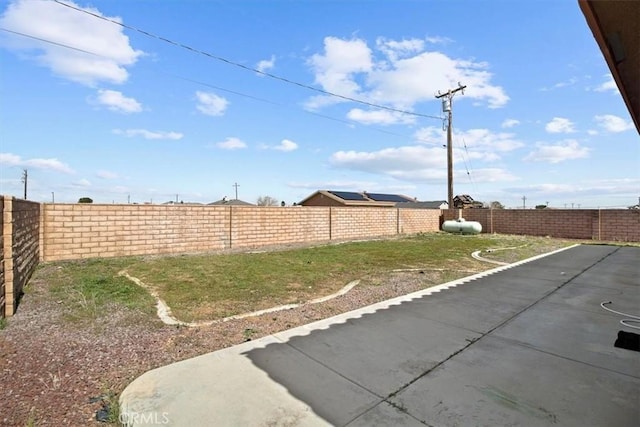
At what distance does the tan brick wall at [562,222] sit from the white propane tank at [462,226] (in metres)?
0.89

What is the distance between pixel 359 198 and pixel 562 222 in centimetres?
1868

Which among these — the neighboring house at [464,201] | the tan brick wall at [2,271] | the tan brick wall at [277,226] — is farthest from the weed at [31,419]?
the neighboring house at [464,201]

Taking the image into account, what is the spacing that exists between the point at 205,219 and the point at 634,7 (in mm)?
11195

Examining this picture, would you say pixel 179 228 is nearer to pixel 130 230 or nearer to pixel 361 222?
pixel 130 230

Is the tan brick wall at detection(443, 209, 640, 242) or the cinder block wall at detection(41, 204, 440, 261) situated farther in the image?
the tan brick wall at detection(443, 209, 640, 242)

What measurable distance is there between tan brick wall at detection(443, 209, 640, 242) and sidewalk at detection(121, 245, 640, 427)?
15007 millimetres

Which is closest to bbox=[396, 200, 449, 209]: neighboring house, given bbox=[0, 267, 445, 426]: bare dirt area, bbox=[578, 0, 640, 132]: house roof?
bbox=[0, 267, 445, 426]: bare dirt area

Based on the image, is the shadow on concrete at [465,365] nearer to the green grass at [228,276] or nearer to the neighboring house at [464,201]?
the green grass at [228,276]

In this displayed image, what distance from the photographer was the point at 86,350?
319 centimetres

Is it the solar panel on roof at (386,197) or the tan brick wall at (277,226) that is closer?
the tan brick wall at (277,226)

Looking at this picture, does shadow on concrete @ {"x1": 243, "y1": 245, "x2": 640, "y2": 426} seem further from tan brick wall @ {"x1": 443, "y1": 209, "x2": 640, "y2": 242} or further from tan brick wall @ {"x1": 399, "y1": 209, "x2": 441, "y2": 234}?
tan brick wall @ {"x1": 443, "y1": 209, "x2": 640, "y2": 242}

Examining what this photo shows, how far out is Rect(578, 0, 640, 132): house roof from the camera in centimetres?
161

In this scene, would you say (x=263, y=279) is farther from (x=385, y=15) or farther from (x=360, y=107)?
(x=360, y=107)

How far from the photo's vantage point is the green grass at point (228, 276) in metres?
4.85
